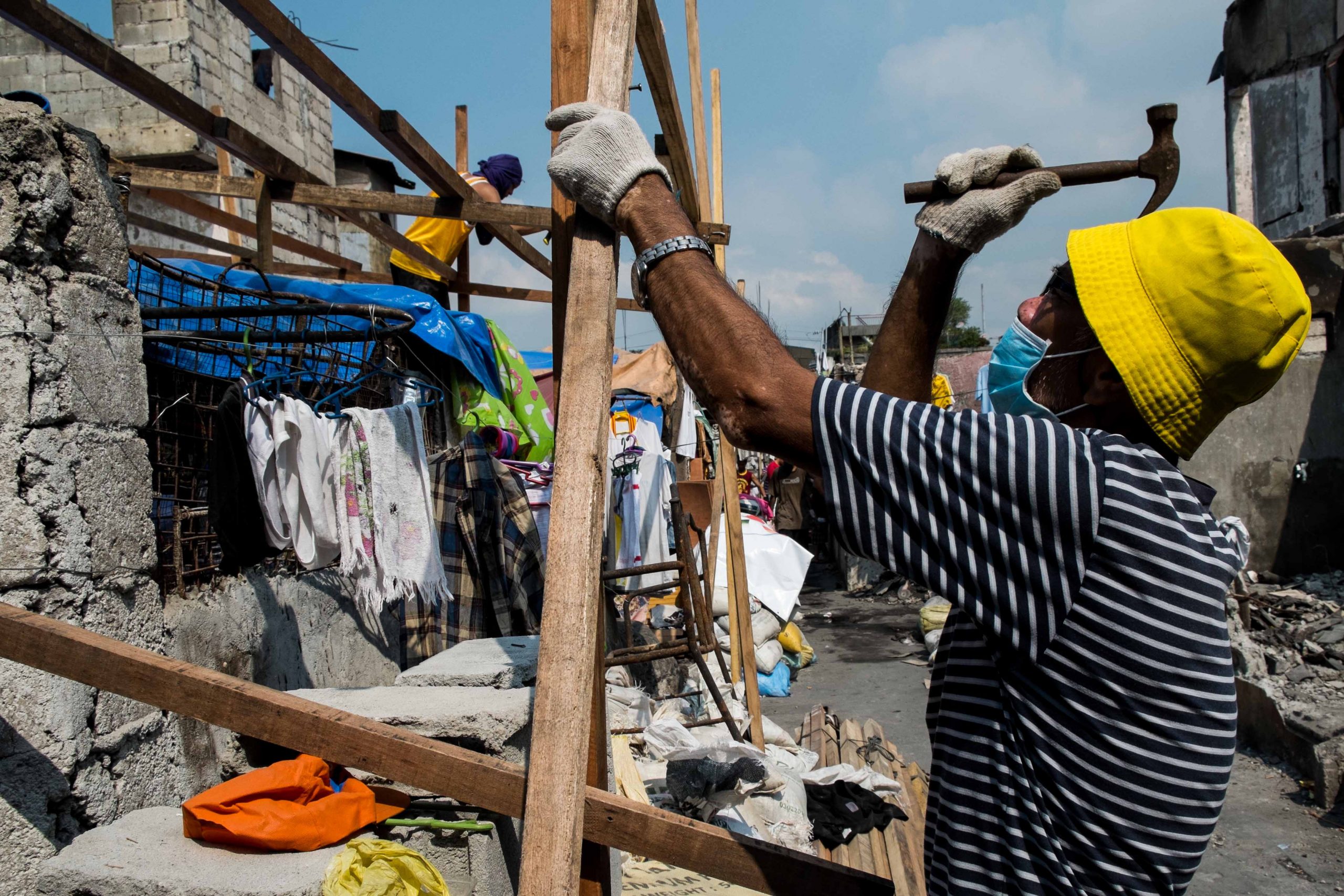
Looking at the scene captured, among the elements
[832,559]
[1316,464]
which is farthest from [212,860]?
[832,559]

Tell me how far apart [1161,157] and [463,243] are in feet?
18.3

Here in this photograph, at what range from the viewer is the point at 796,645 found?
30.1 ft

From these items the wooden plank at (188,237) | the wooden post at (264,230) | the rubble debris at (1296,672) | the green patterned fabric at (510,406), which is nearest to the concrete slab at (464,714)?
the wooden post at (264,230)

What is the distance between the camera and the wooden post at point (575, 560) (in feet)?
3.82

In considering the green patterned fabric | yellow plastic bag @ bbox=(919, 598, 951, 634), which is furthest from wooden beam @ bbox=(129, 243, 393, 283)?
yellow plastic bag @ bbox=(919, 598, 951, 634)

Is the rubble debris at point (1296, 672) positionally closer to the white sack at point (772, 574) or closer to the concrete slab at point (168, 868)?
the white sack at point (772, 574)

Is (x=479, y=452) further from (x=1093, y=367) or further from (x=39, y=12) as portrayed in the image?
(x=1093, y=367)

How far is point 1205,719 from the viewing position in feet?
3.63

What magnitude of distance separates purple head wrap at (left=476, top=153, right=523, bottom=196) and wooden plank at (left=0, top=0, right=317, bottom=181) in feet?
6.29

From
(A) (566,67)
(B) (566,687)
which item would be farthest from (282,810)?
(A) (566,67)

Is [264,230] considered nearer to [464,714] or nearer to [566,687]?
[464,714]

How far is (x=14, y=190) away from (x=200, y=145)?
10.7m

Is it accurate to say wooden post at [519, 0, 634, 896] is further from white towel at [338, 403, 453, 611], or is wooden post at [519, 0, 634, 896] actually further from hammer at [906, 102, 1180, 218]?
white towel at [338, 403, 453, 611]

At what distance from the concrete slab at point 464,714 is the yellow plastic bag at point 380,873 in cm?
34
